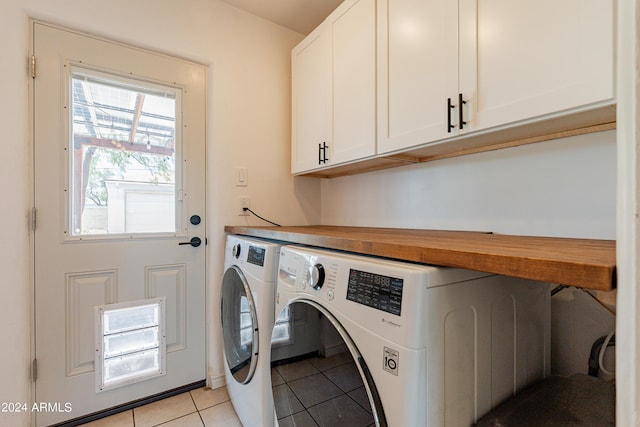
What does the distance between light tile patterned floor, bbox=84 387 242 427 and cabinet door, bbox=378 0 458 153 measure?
1.62 metres

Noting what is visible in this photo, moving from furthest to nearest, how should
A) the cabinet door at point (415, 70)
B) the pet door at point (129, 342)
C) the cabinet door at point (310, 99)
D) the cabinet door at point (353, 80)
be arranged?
the cabinet door at point (310, 99) < the pet door at point (129, 342) < the cabinet door at point (353, 80) < the cabinet door at point (415, 70)

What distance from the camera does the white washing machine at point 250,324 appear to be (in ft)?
3.89

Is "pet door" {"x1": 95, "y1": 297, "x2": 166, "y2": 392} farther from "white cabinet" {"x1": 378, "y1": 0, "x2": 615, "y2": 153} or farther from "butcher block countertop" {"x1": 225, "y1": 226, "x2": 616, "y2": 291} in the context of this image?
"white cabinet" {"x1": 378, "y1": 0, "x2": 615, "y2": 153}

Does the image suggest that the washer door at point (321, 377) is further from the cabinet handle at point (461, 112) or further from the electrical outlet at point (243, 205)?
the electrical outlet at point (243, 205)

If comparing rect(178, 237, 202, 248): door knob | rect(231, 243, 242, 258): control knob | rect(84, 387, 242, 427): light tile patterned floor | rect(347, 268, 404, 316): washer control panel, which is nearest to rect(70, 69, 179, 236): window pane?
rect(178, 237, 202, 248): door knob

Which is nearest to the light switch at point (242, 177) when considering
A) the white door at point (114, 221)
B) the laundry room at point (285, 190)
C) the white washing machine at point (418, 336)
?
the laundry room at point (285, 190)

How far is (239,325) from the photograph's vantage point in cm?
146

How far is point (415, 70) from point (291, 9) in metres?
1.20

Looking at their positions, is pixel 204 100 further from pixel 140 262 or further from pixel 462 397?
pixel 462 397

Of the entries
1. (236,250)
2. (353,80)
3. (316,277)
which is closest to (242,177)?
(236,250)

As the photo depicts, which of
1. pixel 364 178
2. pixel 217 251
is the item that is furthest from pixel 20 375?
pixel 364 178

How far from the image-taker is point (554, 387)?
0.89m

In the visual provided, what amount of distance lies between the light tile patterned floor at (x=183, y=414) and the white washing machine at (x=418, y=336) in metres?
0.82

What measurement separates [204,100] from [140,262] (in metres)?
1.05
